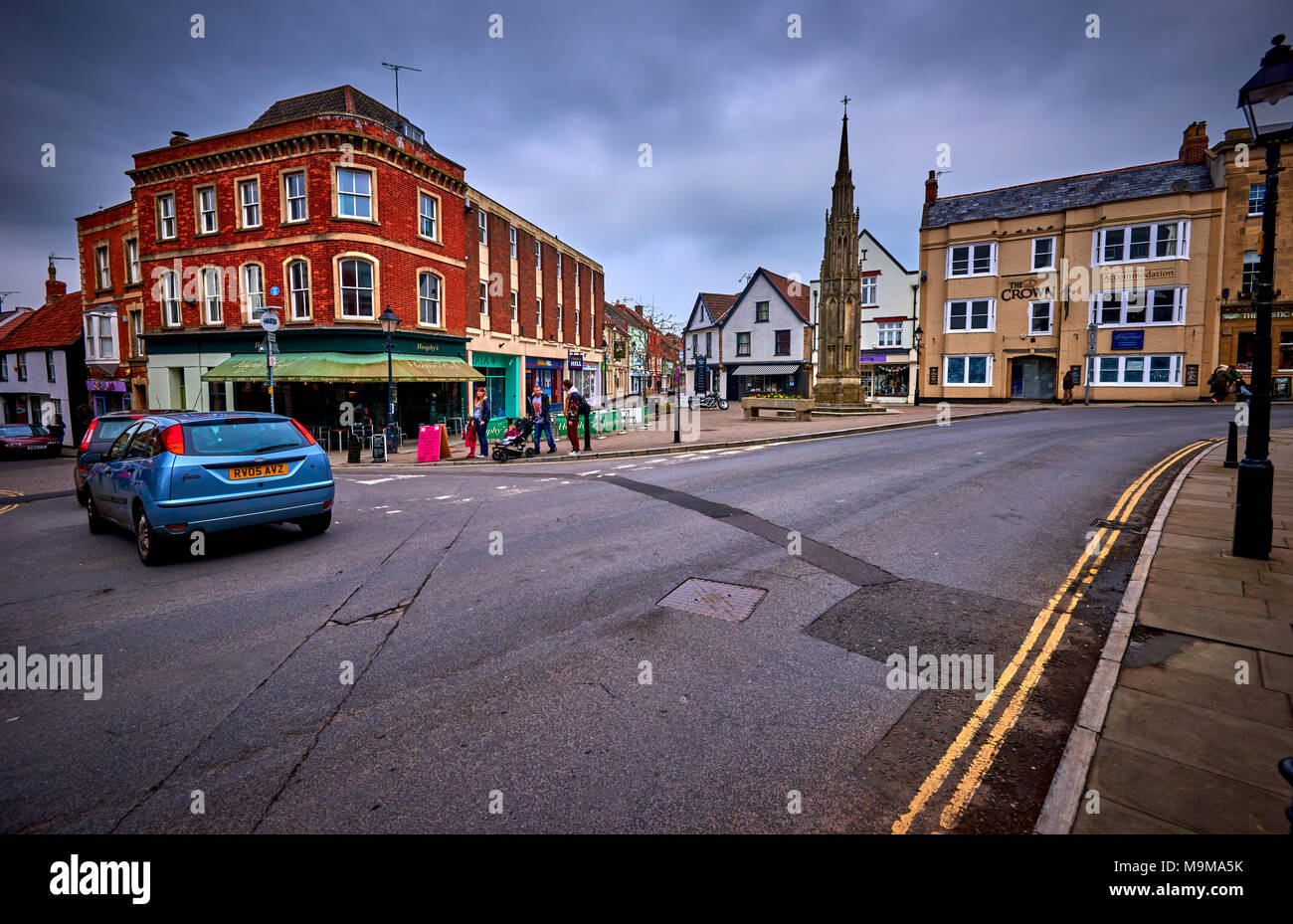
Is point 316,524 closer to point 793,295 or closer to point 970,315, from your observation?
point 970,315

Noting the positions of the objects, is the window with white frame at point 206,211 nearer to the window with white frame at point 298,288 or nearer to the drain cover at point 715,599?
the window with white frame at point 298,288

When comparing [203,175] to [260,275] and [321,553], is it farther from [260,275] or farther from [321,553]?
[321,553]

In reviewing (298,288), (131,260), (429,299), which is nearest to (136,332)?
(131,260)

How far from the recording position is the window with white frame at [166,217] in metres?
24.9

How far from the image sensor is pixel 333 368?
70.1 feet

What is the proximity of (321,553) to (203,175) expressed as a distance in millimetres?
24781

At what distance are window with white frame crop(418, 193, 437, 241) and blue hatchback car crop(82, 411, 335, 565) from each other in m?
19.6

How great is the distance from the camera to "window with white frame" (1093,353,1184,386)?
32531mm

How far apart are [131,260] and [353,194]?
48.4ft

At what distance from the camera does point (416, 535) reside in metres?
7.76

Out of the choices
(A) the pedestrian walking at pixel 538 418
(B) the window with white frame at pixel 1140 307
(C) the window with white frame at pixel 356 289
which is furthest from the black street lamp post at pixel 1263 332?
(B) the window with white frame at pixel 1140 307

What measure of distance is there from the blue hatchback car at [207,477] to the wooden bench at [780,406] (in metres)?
22.1
